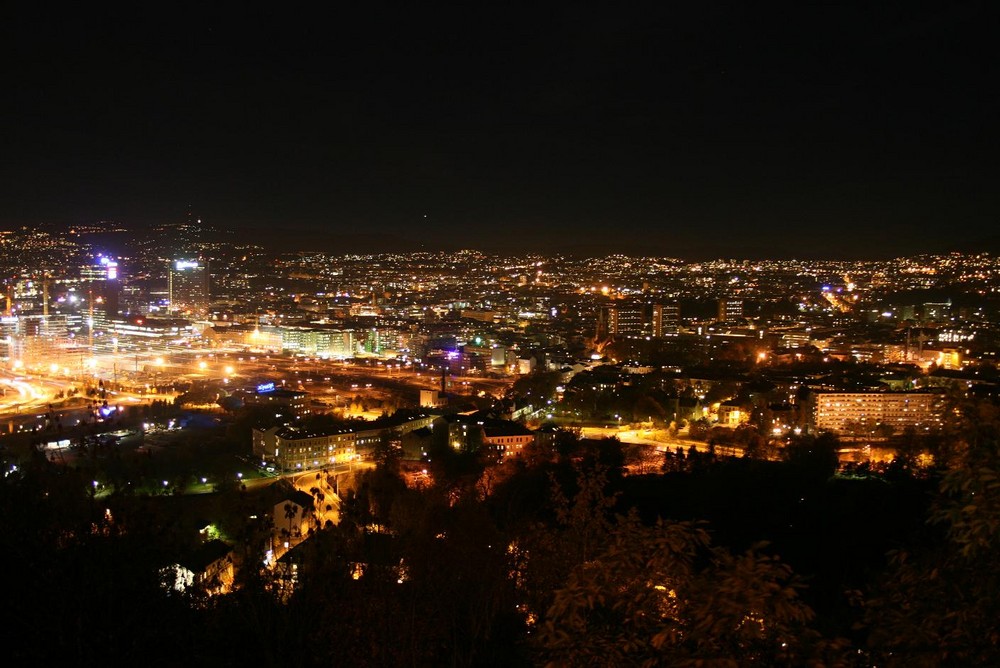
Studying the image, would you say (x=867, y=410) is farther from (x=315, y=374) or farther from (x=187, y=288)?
(x=187, y=288)

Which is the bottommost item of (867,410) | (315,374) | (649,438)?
(315,374)

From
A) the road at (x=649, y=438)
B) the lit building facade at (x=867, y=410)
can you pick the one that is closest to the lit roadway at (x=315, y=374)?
the road at (x=649, y=438)

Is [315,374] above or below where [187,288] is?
below

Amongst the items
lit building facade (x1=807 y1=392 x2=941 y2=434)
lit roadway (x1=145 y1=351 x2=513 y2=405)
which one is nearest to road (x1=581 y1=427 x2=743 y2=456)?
lit building facade (x1=807 y1=392 x2=941 y2=434)

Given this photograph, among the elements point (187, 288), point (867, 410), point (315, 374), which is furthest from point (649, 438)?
point (187, 288)

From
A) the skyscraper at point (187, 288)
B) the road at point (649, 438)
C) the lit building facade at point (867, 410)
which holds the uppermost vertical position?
the skyscraper at point (187, 288)

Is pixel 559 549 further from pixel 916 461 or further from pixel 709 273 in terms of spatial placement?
pixel 709 273

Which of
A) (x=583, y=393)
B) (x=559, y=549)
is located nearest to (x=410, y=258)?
(x=583, y=393)

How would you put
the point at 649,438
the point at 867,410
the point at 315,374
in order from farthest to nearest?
1. the point at 315,374
2. the point at 867,410
3. the point at 649,438

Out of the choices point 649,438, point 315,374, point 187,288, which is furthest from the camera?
point 187,288

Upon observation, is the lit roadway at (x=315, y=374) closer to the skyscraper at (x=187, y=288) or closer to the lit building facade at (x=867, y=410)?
the lit building facade at (x=867, y=410)

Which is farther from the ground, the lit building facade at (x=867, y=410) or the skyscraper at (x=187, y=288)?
the skyscraper at (x=187, y=288)

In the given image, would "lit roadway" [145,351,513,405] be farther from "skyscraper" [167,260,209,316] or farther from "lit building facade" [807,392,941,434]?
"skyscraper" [167,260,209,316]
